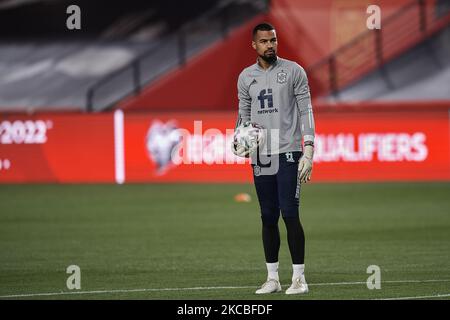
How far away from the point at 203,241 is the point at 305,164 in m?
5.32

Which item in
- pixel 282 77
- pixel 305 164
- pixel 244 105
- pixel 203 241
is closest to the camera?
pixel 305 164

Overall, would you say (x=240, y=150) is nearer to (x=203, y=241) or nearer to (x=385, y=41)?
(x=203, y=241)

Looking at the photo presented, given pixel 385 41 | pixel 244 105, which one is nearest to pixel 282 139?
pixel 244 105

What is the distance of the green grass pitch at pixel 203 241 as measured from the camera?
36.8 ft

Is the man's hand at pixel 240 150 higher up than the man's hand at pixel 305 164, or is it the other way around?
the man's hand at pixel 240 150

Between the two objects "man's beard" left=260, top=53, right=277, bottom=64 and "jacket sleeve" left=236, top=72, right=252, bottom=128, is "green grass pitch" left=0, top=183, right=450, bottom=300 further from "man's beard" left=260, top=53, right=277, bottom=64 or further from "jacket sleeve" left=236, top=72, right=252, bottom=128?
"man's beard" left=260, top=53, right=277, bottom=64

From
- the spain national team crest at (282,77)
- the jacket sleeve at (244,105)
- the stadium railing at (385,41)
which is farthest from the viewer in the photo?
the stadium railing at (385,41)

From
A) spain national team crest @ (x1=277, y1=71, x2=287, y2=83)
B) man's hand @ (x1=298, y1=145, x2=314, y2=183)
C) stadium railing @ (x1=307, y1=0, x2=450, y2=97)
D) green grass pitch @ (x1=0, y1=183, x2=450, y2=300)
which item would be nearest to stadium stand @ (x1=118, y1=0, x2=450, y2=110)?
stadium railing @ (x1=307, y1=0, x2=450, y2=97)

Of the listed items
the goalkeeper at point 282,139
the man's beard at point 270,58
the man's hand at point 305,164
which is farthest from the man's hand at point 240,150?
the man's beard at point 270,58

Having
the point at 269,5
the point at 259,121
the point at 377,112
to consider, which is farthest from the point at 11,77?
the point at 259,121

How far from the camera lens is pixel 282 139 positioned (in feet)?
35.1

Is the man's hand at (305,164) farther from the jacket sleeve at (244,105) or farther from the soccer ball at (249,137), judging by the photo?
the jacket sleeve at (244,105)

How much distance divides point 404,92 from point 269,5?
164 inches

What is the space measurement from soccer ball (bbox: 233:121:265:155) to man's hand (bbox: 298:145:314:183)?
0.40m
